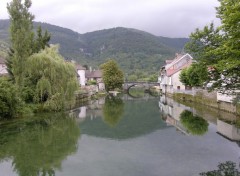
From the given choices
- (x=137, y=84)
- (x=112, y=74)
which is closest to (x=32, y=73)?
(x=112, y=74)

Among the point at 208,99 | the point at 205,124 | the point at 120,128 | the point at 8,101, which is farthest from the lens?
the point at 208,99

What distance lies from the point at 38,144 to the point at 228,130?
14.9 m

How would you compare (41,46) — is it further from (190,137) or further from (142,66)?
(142,66)

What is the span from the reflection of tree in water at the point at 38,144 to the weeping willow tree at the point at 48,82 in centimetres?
589

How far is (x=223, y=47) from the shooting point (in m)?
14.9

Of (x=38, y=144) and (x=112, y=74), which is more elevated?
(x=112, y=74)

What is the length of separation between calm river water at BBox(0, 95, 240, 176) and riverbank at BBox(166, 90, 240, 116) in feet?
8.16

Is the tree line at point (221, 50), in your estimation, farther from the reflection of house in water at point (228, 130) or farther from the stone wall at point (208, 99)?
the stone wall at point (208, 99)

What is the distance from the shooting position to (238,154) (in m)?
16.7

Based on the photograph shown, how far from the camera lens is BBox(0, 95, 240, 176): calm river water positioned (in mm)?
14875

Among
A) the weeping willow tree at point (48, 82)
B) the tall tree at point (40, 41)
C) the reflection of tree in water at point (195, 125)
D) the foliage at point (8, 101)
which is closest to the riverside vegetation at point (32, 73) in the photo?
the weeping willow tree at point (48, 82)

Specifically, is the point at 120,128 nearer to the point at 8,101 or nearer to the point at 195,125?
the point at 195,125

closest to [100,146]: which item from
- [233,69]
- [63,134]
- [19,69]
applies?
[63,134]

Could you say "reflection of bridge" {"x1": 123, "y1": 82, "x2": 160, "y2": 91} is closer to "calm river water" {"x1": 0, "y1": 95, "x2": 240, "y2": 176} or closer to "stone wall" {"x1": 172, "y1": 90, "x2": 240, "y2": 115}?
"stone wall" {"x1": 172, "y1": 90, "x2": 240, "y2": 115}
